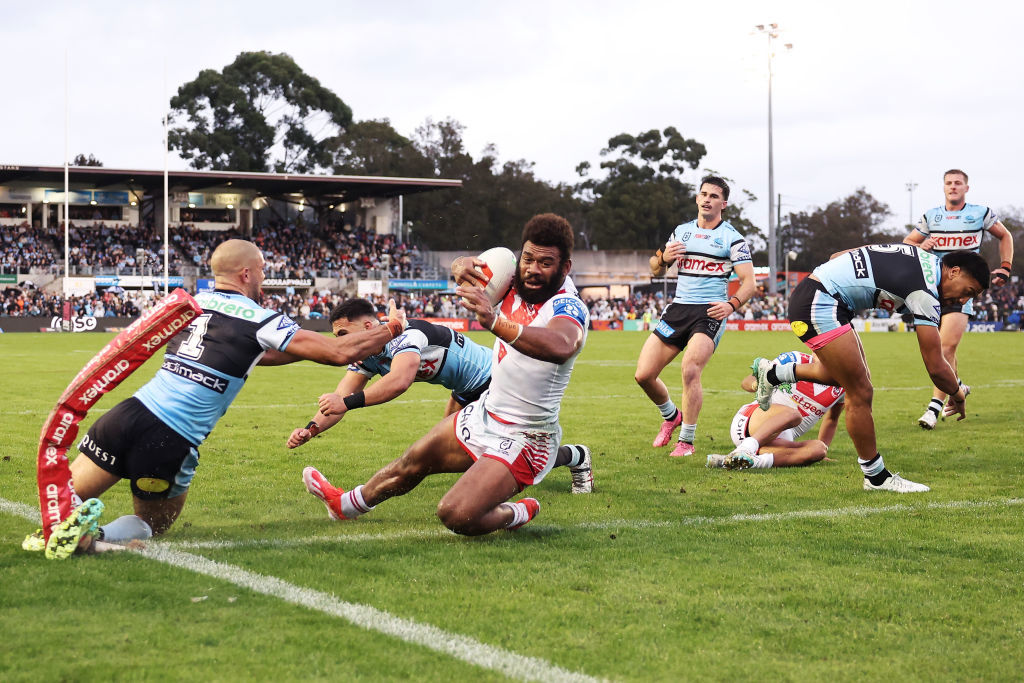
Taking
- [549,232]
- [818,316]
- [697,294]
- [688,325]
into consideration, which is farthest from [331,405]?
[697,294]

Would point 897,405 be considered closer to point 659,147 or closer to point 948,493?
point 948,493

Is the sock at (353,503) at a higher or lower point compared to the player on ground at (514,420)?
lower

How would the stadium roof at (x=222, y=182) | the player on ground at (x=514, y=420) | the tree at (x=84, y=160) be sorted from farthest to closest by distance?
the tree at (x=84, y=160)
the stadium roof at (x=222, y=182)
the player on ground at (x=514, y=420)

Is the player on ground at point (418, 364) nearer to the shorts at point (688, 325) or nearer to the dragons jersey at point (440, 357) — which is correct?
the dragons jersey at point (440, 357)

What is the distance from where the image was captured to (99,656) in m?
3.37

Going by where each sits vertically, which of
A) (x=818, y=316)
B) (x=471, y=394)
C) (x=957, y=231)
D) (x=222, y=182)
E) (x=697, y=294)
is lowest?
(x=471, y=394)

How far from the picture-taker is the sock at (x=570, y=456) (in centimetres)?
656

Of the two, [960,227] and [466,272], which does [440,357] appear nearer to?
[466,272]

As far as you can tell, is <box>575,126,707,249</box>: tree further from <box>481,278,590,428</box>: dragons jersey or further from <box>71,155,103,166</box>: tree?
<box>481,278,590,428</box>: dragons jersey

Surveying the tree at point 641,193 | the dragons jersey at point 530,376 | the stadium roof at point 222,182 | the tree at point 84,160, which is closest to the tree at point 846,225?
the tree at point 641,193

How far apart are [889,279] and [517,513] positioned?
10.7 ft

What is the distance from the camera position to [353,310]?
22.2ft

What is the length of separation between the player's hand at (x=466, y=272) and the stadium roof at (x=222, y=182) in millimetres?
53287

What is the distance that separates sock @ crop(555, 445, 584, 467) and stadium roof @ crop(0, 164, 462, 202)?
51.8 metres
